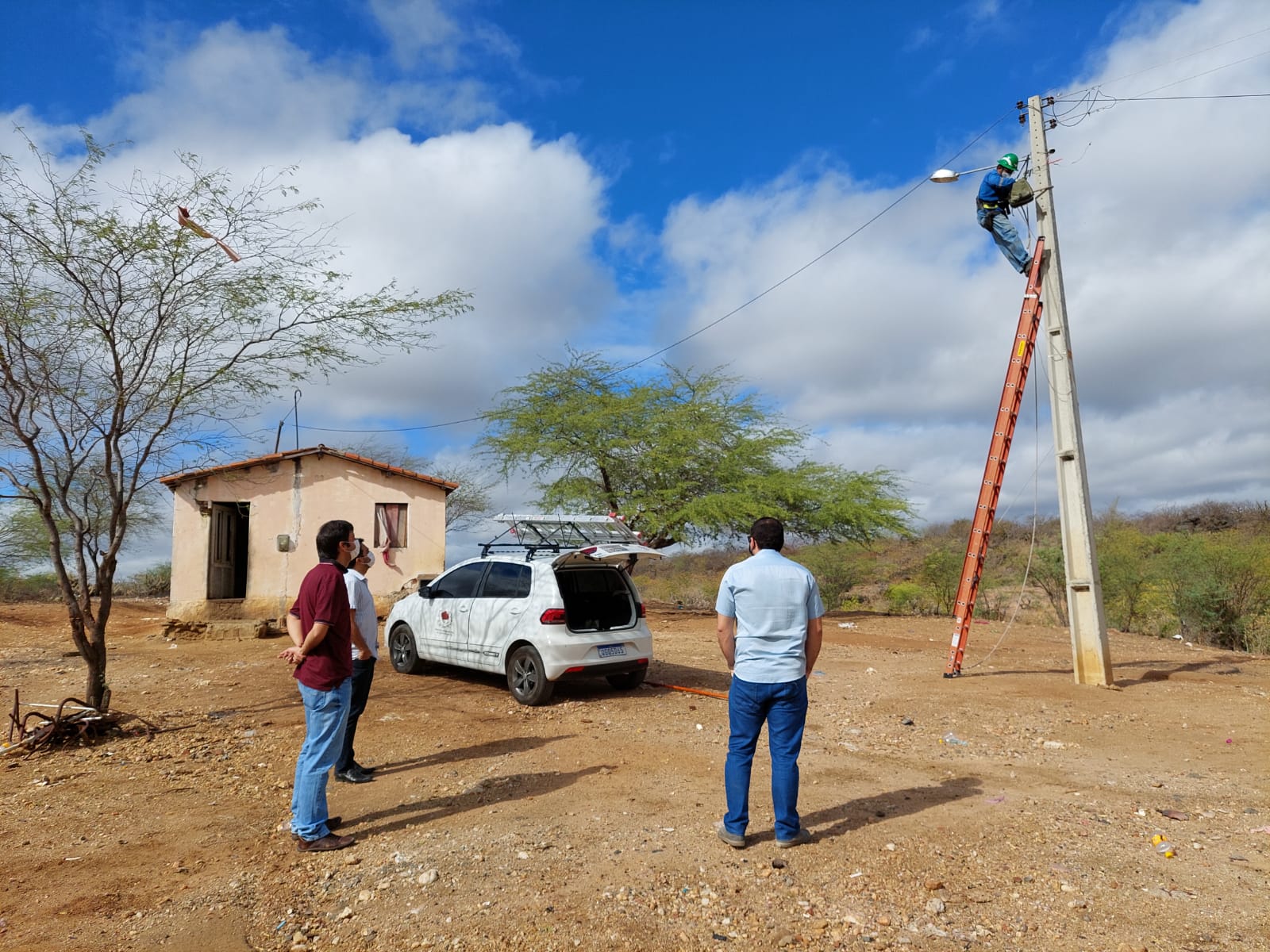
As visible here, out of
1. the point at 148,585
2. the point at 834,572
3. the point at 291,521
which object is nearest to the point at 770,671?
the point at 291,521

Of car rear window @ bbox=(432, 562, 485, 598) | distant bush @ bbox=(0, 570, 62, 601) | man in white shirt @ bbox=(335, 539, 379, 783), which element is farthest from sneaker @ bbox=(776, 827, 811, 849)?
distant bush @ bbox=(0, 570, 62, 601)

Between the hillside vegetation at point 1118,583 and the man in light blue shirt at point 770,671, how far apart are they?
6.48 metres

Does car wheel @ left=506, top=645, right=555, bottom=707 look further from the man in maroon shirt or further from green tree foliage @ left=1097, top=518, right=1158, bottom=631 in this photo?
green tree foliage @ left=1097, top=518, right=1158, bottom=631

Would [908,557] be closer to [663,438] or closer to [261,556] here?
[663,438]

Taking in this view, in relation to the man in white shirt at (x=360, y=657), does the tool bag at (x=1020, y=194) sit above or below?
above

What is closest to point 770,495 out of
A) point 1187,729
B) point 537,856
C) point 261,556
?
point 261,556

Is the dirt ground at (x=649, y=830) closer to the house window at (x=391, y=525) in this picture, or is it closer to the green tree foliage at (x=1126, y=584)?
the house window at (x=391, y=525)

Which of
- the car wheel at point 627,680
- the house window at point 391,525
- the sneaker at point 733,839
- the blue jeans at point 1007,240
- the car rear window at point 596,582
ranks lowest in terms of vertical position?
the sneaker at point 733,839

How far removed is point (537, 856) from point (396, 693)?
17.7 feet

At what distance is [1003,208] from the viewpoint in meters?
10.5

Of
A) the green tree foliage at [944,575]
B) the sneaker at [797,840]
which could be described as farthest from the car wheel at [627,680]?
the green tree foliage at [944,575]

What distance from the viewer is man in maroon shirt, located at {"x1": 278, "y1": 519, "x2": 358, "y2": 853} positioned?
466 centimetres

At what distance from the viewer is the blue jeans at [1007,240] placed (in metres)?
10.4

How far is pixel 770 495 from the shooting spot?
21250 mm
